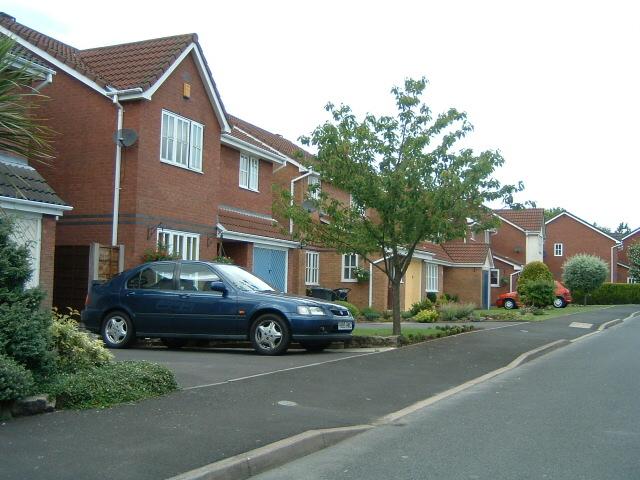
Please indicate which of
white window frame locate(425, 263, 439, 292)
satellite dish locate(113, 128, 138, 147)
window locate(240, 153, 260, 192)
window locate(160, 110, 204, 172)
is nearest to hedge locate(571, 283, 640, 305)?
white window frame locate(425, 263, 439, 292)

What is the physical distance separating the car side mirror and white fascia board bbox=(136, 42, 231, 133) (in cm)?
602

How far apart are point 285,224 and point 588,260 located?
28.9m

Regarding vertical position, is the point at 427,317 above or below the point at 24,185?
below

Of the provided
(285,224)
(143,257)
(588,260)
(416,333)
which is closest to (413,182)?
(416,333)

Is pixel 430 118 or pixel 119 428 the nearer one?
pixel 119 428

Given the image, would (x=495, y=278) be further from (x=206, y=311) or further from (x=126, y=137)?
(x=206, y=311)

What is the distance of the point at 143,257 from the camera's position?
16422mm

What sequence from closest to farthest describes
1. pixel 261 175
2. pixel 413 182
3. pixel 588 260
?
1. pixel 413 182
2. pixel 261 175
3. pixel 588 260

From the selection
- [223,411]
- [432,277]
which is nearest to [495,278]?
[432,277]

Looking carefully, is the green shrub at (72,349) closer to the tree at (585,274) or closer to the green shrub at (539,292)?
the green shrub at (539,292)

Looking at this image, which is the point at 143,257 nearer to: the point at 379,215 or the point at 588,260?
the point at 379,215

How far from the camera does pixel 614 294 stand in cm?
5259

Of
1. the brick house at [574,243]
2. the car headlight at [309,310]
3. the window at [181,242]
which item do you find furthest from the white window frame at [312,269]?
the brick house at [574,243]

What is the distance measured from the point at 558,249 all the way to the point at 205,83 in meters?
51.1
